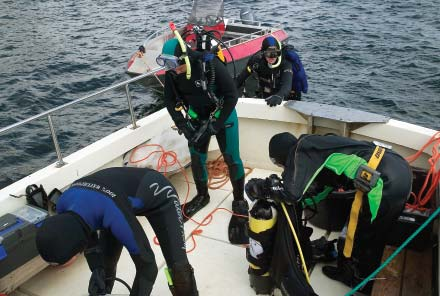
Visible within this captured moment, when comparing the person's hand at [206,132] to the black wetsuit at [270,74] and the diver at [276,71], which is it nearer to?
the diver at [276,71]

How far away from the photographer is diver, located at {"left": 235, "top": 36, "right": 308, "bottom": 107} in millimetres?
5113

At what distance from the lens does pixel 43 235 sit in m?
2.24

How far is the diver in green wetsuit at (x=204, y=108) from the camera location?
3.74 meters

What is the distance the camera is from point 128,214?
8.49 ft

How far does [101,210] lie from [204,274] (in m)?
1.38

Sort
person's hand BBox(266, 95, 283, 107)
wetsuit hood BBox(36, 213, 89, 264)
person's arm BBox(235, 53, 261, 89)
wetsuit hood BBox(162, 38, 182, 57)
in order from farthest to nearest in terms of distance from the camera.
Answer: person's arm BBox(235, 53, 261, 89), person's hand BBox(266, 95, 283, 107), wetsuit hood BBox(162, 38, 182, 57), wetsuit hood BBox(36, 213, 89, 264)

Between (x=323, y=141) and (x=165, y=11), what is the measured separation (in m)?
17.0

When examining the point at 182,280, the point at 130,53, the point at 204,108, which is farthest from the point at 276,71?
the point at 130,53

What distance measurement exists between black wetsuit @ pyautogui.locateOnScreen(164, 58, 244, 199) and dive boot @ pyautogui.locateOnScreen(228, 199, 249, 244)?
0.27ft

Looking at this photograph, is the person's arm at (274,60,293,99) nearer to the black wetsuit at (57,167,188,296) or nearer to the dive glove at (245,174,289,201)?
the dive glove at (245,174,289,201)

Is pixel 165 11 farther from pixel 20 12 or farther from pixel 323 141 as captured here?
pixel 323 141

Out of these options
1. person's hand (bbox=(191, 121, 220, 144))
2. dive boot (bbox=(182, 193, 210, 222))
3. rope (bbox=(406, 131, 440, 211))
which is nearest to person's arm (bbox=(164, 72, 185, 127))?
person's hand (bbox=(191, 121, 220, 144))

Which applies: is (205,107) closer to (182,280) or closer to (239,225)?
(239,225)

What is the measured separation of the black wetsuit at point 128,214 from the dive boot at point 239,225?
1.07m
